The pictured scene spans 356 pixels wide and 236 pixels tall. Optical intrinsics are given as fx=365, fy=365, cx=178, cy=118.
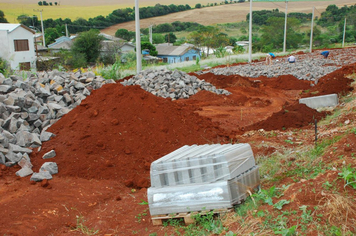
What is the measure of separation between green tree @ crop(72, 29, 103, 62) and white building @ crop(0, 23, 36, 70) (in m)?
5.72

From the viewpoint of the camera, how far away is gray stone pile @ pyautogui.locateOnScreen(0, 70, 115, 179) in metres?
7.25

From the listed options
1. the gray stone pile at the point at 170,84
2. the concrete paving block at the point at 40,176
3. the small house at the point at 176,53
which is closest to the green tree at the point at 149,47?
the small house at the point at 176,53

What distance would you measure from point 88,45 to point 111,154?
4322 centimetres

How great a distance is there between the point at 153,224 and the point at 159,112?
415 centimetres

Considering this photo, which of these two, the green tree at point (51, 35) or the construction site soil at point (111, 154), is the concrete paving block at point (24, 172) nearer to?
the construction site soil at point (111, 154)

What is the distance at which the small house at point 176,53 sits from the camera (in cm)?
6725

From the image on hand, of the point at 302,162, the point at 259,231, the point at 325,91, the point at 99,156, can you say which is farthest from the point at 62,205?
the point at 325,91

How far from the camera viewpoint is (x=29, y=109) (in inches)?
343

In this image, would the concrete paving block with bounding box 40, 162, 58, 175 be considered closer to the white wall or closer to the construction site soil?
the construction site soil

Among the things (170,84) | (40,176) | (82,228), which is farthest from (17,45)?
(82,228)

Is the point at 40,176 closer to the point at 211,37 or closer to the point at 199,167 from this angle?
the point at 199,167

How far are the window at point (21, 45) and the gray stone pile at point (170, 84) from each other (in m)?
34.7

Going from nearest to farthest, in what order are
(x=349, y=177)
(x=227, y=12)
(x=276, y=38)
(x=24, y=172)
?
(x=349, y=177) < (x=24, y=172) < (x=276, y=38) < (x=227, y=12)

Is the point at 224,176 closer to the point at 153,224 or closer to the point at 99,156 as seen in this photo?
the point at 153,224
